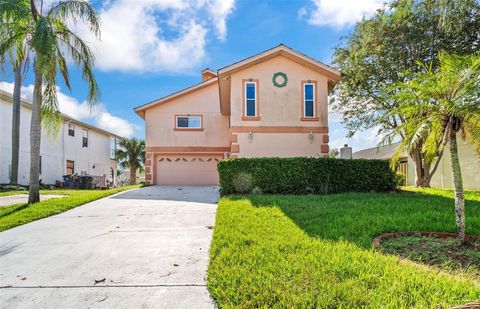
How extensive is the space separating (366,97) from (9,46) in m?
15.6

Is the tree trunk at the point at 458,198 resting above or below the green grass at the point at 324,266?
above

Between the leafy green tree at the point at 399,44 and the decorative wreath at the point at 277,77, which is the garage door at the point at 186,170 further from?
the leafy green tree at the point at 399,44

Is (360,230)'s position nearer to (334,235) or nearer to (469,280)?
(334,235)

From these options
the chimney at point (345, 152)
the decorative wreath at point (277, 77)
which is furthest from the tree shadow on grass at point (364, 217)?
the decorative wreath at point (277, 77)

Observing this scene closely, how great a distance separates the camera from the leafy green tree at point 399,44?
38.1 feet

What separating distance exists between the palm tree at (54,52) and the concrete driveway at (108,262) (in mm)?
3639

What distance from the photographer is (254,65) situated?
13.1m

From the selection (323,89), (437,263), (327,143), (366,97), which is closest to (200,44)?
(323,89)

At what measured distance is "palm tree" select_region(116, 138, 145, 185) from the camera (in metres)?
25.0

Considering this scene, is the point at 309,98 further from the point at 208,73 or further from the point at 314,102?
the point at 208,73

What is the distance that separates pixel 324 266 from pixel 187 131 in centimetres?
1544

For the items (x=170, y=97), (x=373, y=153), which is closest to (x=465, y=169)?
(x=373, y=153)

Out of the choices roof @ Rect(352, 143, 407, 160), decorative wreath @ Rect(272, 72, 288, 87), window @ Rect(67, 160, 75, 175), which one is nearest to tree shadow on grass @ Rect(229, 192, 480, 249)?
decorative wreath @ Rect(272, 72, 288, 87)

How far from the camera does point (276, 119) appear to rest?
13023 millimetres
